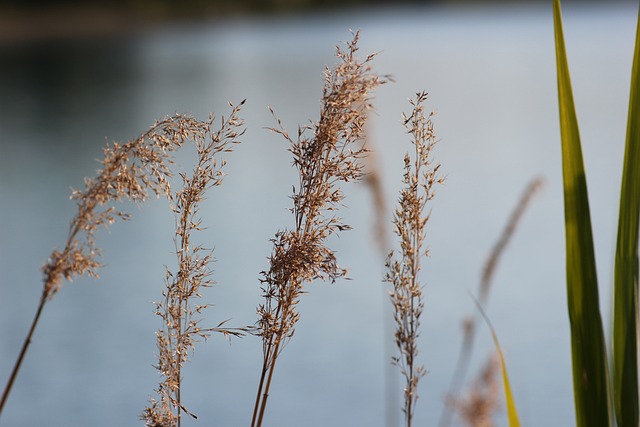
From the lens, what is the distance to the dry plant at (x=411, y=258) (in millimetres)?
685

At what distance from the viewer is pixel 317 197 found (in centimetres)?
70

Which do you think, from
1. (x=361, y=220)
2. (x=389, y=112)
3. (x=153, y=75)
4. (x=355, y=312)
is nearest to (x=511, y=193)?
(x=361, y=220)

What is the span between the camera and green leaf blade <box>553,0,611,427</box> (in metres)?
0.76

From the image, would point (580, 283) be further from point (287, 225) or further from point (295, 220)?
point (287, 225)

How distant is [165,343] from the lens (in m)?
0.68

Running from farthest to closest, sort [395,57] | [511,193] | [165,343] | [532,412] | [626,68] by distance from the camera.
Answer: [395,57] < [626,68] < [511,193] < [532,412] < [165,343]

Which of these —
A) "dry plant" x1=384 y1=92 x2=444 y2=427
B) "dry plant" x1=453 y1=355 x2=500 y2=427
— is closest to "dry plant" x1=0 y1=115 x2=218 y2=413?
"dry plant" x1=384 y1=92 x2=444 y2=427

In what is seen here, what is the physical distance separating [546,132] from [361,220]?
4909 mm

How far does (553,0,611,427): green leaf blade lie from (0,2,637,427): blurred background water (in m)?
0.37

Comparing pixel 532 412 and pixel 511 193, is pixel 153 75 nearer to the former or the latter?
pixel 511 193

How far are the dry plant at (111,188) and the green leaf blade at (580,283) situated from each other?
32cm

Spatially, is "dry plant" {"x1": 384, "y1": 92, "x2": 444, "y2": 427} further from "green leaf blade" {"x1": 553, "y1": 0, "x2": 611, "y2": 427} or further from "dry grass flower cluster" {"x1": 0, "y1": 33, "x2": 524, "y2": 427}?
Result: "green leaf blade" {"x1": 553, "y1": 0, "x2": 611, "y2": 427}

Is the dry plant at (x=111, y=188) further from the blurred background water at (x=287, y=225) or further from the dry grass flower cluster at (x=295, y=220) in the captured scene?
the blurred background water at (x=287, y=225)

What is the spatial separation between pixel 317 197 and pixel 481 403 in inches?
8.8
